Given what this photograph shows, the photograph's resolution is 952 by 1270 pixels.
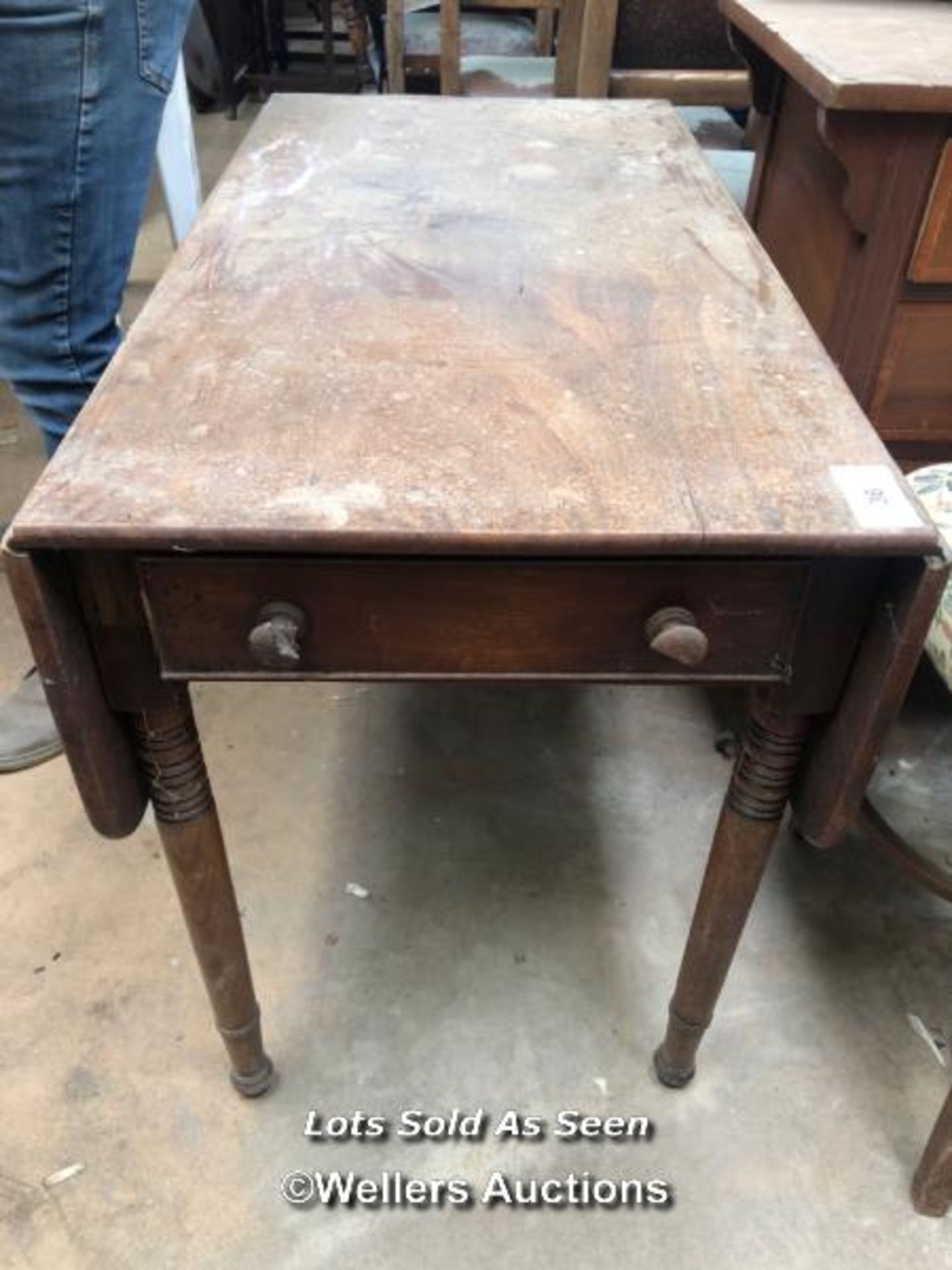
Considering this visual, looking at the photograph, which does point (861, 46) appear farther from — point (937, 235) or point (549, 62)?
point (549, 62)

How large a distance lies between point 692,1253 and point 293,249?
1014 millimetres

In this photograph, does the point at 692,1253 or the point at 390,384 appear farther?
the point at 692,1253

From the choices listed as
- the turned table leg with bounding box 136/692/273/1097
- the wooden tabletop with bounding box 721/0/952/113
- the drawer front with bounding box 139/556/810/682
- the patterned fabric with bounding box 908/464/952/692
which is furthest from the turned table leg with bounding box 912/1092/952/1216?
the wooden tabletop with bounding box 721/0/952/113

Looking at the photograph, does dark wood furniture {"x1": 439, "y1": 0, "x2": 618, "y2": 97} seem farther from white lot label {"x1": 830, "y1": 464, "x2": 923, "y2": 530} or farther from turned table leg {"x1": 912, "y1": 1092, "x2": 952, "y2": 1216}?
turned table leg {"x1": 912, "y1": 1092, "x2": 952, "y2": 1216}

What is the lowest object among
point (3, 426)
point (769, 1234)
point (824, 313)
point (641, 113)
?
point (3, 426)

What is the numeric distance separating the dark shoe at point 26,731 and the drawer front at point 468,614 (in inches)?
32.1

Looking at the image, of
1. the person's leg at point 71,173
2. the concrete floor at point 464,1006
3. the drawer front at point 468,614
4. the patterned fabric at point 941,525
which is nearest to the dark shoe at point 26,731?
the concrete floor at point 464,1006

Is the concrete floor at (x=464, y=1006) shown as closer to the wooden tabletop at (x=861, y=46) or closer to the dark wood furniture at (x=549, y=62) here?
the wooden tabletop at (x=861, y=46)

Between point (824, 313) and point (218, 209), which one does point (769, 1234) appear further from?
point (218, 209)

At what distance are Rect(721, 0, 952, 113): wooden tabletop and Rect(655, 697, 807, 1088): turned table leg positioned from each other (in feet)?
2.23

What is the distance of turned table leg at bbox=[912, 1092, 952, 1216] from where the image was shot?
3.04ft

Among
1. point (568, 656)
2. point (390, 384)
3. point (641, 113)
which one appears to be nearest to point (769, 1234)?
point (568, 656)

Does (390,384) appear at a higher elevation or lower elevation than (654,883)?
higher

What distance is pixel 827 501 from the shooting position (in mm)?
669
